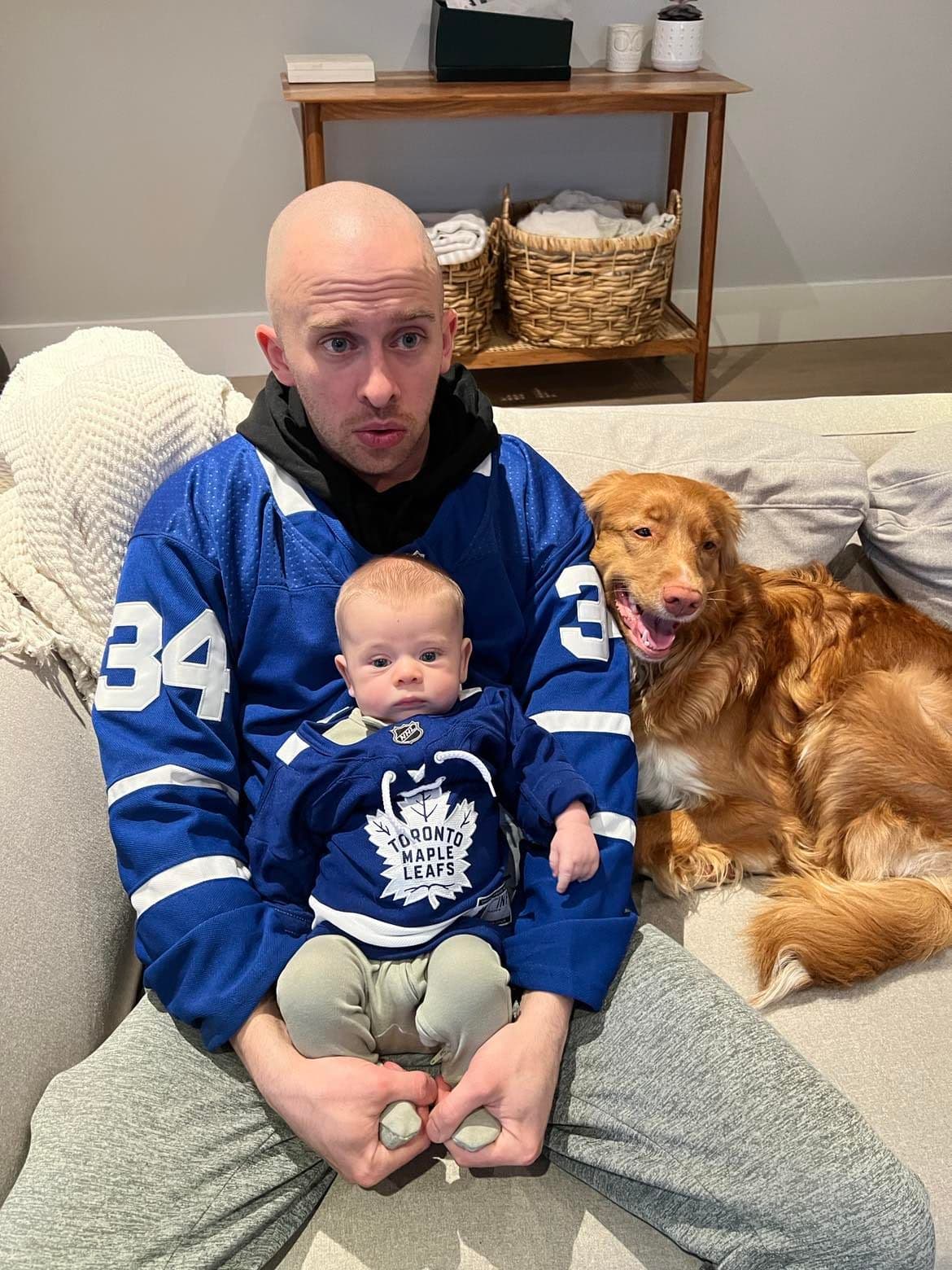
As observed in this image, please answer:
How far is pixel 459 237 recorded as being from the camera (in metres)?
3.31

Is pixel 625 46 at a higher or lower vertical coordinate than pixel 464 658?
higher

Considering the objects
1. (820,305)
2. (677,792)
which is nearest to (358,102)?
(820,305)

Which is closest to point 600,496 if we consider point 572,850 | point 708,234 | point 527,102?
point 572,850

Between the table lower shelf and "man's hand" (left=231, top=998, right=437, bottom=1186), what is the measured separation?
268cm

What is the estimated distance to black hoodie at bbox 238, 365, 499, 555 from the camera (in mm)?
1399

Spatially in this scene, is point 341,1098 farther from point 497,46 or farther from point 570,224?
point 497,46

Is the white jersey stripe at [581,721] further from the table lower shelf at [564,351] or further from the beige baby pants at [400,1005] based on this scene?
the table lower shelf at [564,351]

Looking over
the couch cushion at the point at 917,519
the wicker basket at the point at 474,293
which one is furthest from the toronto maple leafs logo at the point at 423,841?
the wicker basket at the point at 474,293

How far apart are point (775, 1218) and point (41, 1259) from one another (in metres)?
0.70

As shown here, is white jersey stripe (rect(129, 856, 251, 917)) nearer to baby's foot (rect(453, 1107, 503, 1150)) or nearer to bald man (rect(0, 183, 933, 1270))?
bald man (rect(0, 183, 933, 1270))

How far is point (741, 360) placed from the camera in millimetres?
4129

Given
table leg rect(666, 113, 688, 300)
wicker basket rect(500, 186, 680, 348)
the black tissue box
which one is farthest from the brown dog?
table leg rect(666, 113, 688, 300)

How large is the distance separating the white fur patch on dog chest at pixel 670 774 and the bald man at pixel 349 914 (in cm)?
27

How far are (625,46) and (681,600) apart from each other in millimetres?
2653
